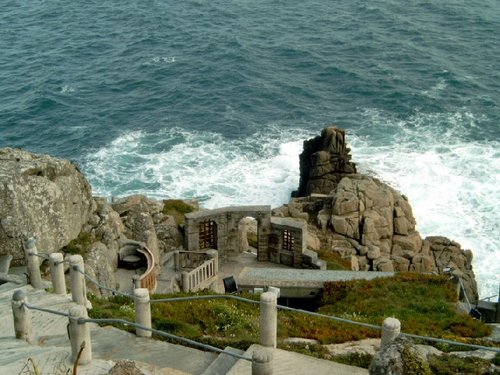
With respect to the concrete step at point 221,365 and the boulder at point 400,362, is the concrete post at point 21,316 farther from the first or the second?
the boulder at point 400,362

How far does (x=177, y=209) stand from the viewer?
4866cm

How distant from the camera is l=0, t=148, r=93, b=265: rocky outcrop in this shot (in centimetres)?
2769

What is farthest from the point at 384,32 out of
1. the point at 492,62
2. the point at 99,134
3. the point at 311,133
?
the point at 99,134

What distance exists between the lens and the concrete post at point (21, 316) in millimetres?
18859

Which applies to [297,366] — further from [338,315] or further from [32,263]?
[32,263]

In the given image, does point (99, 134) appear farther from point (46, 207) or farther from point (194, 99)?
point (46, 207)

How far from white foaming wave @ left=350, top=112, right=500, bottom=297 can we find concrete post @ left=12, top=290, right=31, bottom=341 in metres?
39.9

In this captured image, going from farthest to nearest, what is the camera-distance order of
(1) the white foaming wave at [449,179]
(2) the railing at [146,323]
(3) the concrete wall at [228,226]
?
(1) the white foaming wave at [449,179]
(3) the concrete wall at [228,226]
(2) the railing at [146,323]

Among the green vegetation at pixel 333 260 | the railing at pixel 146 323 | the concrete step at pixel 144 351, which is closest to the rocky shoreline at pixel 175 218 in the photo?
the green vegetation at pixel 333 260

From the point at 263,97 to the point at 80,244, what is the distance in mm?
50965

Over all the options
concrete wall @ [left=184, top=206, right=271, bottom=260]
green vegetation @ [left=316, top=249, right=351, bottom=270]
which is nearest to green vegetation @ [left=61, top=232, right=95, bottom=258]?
concrete wall @ [left=184, top=206, right=271, bottom=260]

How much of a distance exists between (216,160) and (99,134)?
13.5m

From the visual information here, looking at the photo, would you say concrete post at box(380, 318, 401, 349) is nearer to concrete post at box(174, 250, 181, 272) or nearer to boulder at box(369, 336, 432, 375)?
boulder at box(369, 336, 432, 375)

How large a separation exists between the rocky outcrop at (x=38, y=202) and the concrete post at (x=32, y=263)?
4.10 meters
